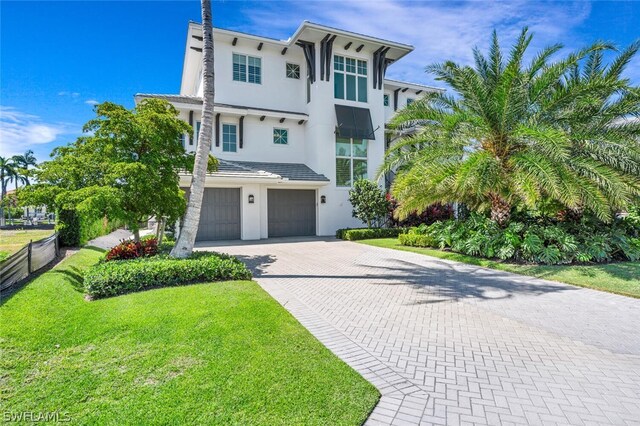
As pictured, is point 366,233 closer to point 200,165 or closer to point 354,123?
point 354,123

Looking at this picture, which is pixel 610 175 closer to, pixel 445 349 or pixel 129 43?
pixel 445 349

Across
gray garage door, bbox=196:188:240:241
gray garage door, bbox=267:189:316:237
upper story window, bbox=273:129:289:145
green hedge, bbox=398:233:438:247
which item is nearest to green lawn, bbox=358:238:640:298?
green hedge, bbox=398:233:438:247

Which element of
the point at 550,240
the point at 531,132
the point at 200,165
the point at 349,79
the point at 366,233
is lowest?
the point at 366,233

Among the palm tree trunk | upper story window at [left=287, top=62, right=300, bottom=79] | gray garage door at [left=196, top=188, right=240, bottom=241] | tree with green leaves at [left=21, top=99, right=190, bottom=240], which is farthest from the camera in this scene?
upper story window at [left=287, top=62, right=300, bottom=79]

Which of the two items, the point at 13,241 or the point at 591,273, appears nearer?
the point at 591,273

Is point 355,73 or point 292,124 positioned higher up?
point 355,73

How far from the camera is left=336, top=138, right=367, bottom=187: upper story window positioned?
20.9m

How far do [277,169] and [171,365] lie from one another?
16060mm

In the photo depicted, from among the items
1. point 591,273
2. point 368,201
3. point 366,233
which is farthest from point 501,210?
point 366,233

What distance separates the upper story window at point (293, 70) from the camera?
838 inches

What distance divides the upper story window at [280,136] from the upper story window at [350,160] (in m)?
3.20

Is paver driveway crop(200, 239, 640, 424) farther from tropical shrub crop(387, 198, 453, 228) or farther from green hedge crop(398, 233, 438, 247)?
tropical shrub crop(387, 198, 453, 228)

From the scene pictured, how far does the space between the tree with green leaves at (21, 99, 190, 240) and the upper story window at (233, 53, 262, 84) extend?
10.1 m

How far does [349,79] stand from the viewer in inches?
827
